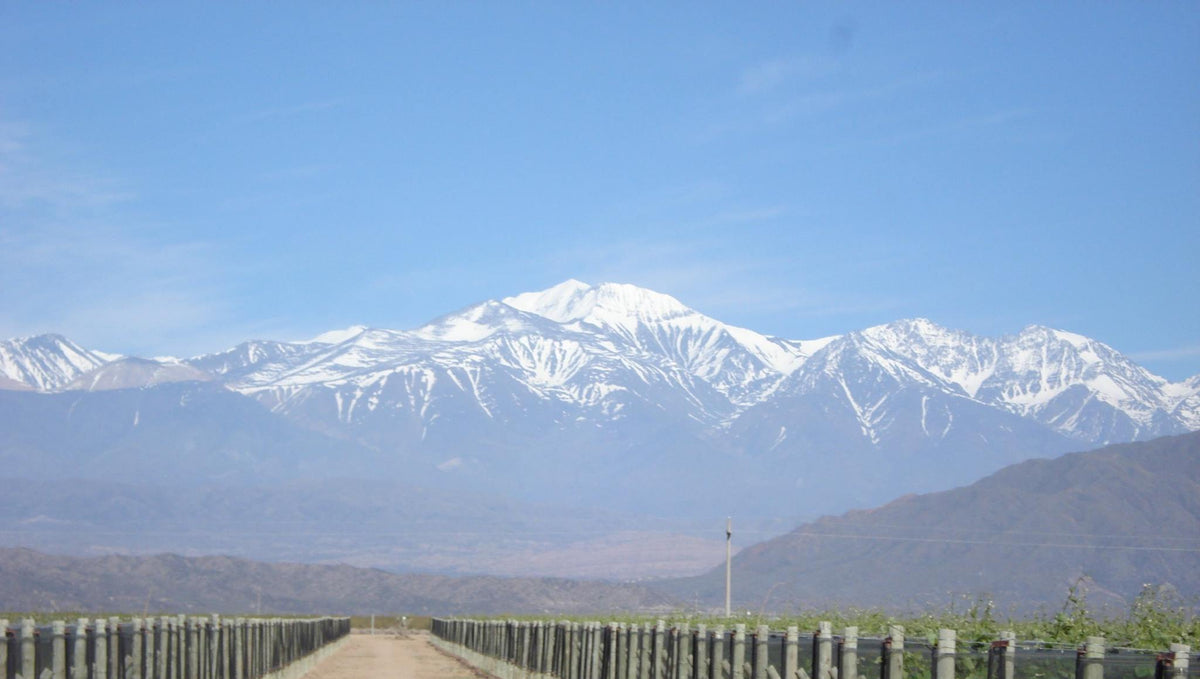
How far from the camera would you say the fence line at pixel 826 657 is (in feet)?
51.1

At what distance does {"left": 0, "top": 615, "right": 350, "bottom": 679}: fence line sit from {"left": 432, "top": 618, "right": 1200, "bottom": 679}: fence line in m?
6.83

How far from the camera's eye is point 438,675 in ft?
144

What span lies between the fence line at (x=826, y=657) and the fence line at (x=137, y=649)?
6831 mm

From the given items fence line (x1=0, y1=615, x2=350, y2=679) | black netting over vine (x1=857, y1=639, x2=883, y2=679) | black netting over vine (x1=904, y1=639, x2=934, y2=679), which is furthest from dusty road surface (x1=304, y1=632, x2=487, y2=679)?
black netting over vine (x1=904, y1=639, x2=934, y2=679)

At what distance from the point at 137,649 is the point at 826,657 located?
32.1 ft

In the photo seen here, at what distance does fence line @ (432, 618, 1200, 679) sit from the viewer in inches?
613

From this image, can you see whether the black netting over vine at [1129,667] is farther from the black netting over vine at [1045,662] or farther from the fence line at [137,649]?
the fence line at [137,649]

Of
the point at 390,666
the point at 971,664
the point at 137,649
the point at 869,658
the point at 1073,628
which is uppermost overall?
the point at 1073,628

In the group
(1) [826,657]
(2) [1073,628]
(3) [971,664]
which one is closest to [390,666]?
(2) [1073,628]

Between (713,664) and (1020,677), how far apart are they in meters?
6.00

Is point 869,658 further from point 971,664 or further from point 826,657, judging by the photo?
point 971,664

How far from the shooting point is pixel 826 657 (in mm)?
18781

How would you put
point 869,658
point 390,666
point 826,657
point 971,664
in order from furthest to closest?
point 390,666
point 869,658
point 826,657
point 971,664

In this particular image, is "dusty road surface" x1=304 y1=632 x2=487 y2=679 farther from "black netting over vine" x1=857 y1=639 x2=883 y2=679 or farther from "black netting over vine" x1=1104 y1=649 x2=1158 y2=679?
"black netting over vine" x1=1104 y1=649 x2=1158 y2=679
